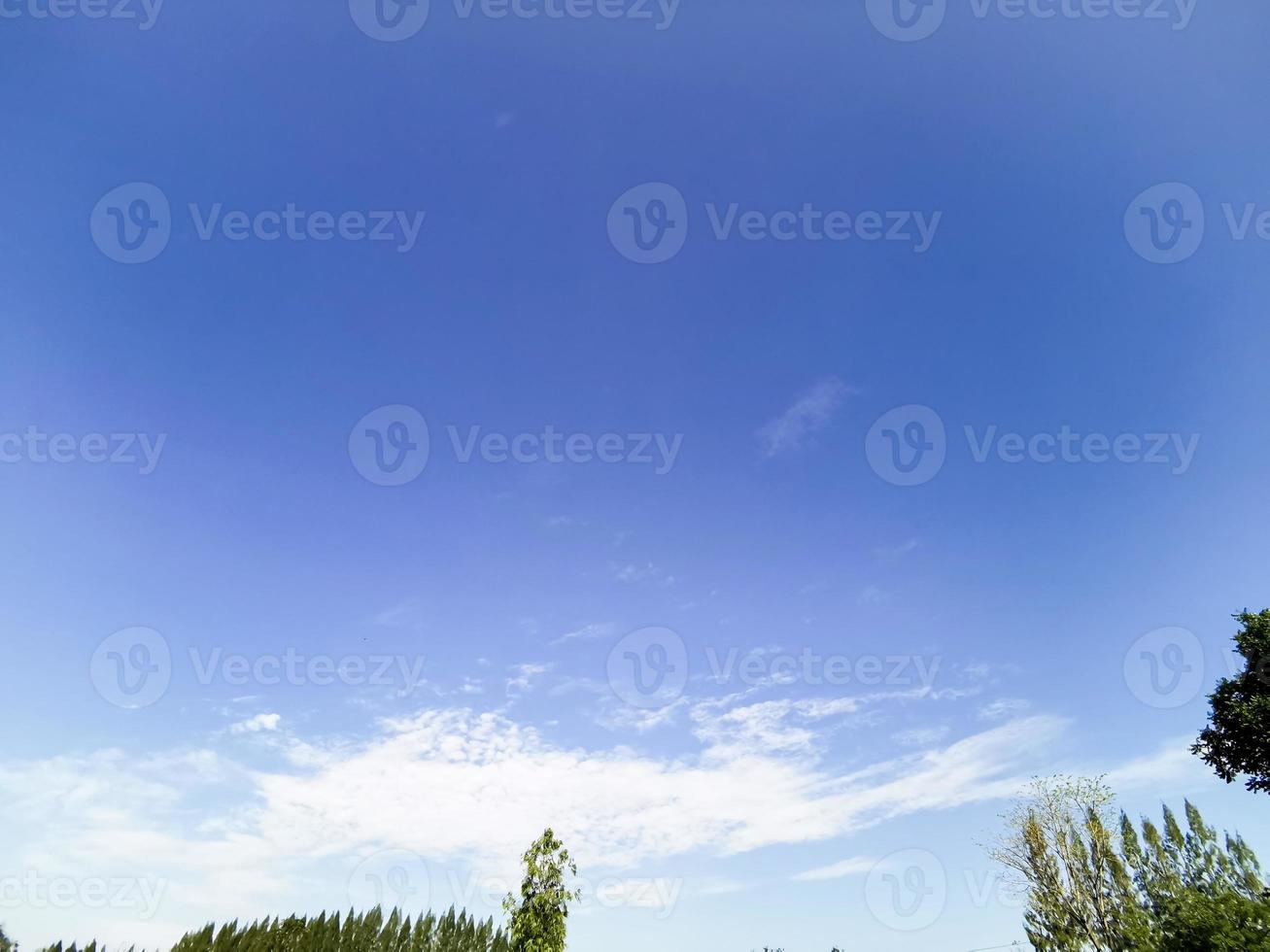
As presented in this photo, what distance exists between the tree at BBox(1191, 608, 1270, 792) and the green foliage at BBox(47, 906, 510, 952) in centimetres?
4032

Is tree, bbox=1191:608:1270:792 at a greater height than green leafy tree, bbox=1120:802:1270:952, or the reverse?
tree, bbox=1191:608:1270:792

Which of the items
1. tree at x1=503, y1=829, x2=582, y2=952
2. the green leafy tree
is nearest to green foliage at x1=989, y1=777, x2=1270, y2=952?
the green leafy tree

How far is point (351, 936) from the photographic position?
3697 centimetres

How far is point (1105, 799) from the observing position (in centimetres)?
3881

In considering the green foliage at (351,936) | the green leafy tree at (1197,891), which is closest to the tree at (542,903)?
the green foliage at (351,936)

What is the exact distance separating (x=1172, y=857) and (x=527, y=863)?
69.9 m

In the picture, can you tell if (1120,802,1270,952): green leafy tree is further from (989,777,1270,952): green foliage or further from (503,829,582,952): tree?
(503,829,582,952): tree

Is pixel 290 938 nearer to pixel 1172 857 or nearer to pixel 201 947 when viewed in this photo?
pixel 201 947

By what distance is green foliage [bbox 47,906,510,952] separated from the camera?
31.2 meters

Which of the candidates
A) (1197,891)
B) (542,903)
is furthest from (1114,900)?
(542,903)

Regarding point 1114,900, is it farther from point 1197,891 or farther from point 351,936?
point 351,936

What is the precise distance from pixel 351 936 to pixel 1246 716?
156 ft

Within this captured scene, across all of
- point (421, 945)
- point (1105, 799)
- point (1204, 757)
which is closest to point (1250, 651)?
point (1204, 757)

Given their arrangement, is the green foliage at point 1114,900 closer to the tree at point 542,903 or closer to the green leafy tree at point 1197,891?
the green leafy tree at point 1197,891
